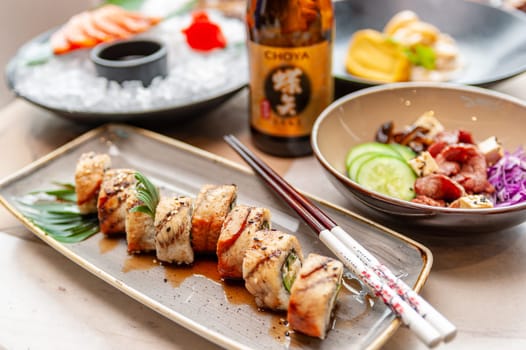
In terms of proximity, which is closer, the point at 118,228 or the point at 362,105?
the point at 118,228

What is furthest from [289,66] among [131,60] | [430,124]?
[131,60]

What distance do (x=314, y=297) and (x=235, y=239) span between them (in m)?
0.26

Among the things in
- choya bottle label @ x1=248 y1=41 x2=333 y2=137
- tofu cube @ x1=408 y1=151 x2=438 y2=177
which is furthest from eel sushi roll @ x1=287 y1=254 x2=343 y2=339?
choya bottle label @ x1=248 y1=41 x2=333 y2=137

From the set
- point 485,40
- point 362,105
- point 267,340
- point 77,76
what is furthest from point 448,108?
point 77,76

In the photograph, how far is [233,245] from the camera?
123 centimetres

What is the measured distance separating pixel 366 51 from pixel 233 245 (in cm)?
128

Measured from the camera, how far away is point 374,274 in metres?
1.13

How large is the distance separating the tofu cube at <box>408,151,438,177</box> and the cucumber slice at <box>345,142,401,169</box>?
0.29ft

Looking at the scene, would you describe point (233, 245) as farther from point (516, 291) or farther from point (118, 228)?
point (516, 291)

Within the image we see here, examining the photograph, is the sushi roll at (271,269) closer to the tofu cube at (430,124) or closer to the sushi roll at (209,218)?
the sushi roll at (209,218)

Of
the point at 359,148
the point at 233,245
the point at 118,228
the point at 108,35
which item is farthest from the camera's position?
Answer: the point at 108,35

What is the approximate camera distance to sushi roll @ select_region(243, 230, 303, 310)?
1.13 meters

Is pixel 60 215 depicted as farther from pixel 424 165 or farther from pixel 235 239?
pixel 424 165

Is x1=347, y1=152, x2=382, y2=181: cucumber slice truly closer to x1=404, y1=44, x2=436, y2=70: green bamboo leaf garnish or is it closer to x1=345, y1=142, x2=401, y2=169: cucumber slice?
x1=345, y1=142, x2=401, y2=169: cucumber slice
